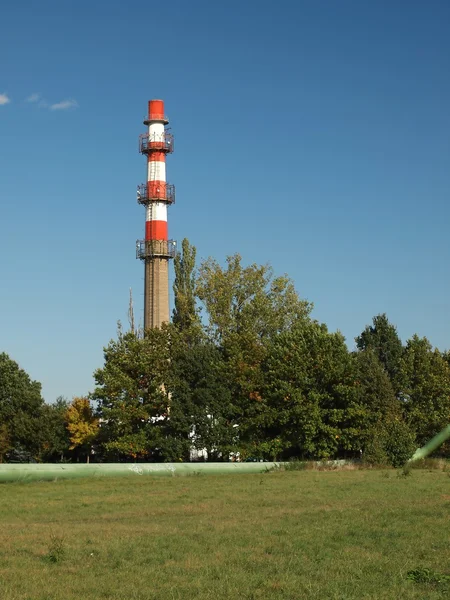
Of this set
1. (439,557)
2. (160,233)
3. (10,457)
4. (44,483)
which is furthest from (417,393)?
(439,557)

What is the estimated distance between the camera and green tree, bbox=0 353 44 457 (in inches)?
3004

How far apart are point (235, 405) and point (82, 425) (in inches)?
583

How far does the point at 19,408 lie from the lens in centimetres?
7919

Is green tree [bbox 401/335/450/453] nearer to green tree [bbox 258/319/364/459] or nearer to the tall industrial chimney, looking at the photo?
green tree [bbox 258/319/364/459]

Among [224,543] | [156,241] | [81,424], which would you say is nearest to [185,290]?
[156,241]

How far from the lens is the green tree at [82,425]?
241 feet

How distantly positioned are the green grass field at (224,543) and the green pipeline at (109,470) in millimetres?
6045

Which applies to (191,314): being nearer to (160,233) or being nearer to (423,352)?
(160,233)

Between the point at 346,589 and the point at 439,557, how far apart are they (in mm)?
4172

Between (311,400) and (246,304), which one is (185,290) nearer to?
(246,304)

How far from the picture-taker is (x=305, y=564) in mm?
18266

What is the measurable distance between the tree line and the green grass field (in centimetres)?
2731

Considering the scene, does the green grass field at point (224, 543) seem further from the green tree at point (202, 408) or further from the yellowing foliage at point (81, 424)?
the yellowing foliage at point (81, 424)

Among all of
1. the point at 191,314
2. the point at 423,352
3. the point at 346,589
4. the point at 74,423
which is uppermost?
the point at 191,314
